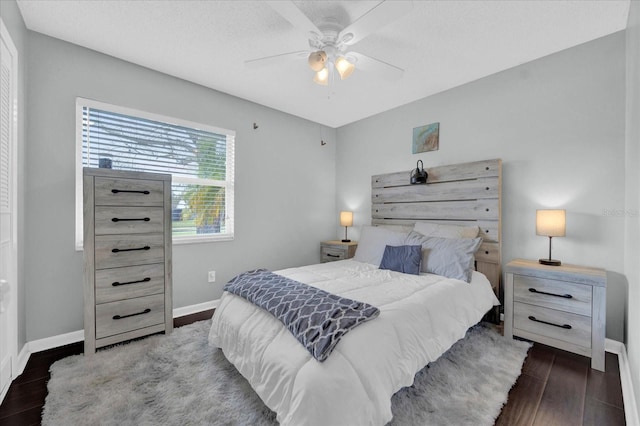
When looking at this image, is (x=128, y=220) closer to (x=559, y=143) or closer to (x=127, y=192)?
(x=127, y=192)

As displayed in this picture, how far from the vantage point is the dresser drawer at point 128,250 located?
84.3 inches

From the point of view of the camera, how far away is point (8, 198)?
1715mm

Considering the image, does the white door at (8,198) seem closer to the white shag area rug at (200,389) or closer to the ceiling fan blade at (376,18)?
the white shag area rug at (200,389)

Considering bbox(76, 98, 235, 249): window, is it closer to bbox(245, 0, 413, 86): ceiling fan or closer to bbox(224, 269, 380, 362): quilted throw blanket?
bbox(245, 0, 413, 86): ceiling fan

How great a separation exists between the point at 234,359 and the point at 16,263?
5.36 feet

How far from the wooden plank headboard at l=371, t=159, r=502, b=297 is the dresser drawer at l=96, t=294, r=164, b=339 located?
2759 millimetres

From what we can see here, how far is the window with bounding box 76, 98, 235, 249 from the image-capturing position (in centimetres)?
242

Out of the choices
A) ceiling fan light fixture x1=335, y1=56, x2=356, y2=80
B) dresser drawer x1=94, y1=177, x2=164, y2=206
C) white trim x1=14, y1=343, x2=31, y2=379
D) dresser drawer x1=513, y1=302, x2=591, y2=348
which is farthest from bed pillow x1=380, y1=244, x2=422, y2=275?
white trim x1=14, y1=343, x2=31, y2=379

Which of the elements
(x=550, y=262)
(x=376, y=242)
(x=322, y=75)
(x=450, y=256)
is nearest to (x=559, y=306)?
(x=550, y=262)

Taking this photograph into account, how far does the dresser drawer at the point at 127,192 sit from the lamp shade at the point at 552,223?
331 cm

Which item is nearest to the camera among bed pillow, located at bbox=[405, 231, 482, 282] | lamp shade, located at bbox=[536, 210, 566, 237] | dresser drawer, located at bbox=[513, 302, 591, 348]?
dresser drawer, located at bbox=[513, 302, 591, 348]

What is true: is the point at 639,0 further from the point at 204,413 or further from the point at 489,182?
the point at 204,413

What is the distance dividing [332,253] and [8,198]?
10.4ft

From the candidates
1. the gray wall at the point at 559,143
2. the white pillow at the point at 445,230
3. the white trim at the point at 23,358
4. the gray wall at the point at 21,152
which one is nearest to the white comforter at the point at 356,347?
the white pillow at the point at 445,230
